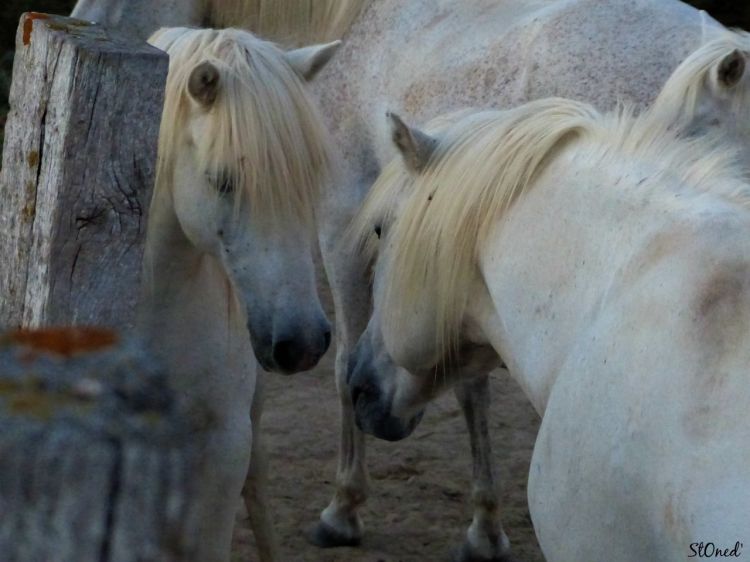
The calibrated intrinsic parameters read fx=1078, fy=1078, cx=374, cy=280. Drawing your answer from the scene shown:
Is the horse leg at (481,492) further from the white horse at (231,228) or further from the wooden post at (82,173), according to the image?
the wooden post at (82,173)

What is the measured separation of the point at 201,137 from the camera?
2359mm

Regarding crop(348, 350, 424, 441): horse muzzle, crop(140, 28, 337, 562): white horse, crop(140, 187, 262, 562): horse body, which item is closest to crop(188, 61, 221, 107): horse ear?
crop(140, 28, 337, 562): white horse

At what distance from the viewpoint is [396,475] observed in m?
4.14

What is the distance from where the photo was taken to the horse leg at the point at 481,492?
359 centimetres

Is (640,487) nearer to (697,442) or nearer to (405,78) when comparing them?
(697,442)

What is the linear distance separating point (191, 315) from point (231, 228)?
25 centimetres

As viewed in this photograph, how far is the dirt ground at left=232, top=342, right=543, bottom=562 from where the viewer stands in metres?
3.68

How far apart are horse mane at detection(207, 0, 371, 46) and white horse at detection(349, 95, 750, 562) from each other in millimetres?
1355

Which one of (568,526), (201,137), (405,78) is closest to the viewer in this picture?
(568,526)

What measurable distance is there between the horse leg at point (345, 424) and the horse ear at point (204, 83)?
1.21 metres

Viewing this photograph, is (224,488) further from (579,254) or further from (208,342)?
(579,254)

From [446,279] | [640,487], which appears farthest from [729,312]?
[446,279]

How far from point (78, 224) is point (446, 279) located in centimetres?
72
